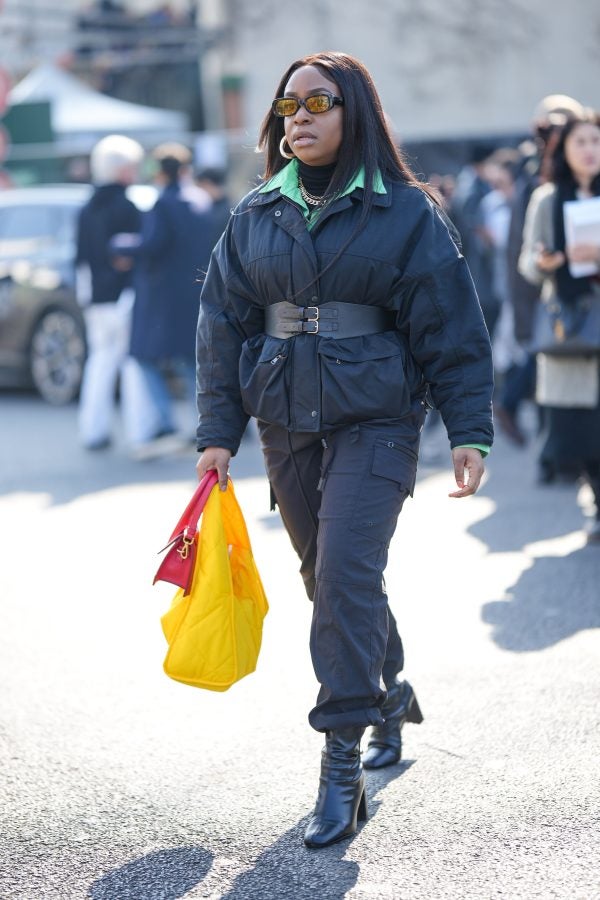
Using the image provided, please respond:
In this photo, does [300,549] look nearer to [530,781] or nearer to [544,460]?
[530,781]

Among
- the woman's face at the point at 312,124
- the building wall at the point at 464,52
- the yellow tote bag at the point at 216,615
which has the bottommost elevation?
the yellow tote bag at the point at 216,615

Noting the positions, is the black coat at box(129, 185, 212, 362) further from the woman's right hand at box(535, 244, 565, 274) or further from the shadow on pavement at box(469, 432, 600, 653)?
the woman's right hand at box(535, 244, 565, 274)

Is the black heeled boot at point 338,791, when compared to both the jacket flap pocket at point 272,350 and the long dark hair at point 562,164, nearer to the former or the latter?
the jacket flap pocket at point 272,350

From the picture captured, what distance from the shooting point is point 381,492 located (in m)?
3.81

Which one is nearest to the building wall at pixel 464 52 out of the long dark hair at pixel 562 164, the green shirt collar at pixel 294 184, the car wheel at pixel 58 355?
the car wheel at pixel 58 355

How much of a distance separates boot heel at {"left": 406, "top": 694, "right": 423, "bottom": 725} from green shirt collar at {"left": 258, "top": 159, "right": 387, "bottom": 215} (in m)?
1.47

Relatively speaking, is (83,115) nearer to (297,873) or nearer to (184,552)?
(184,552)

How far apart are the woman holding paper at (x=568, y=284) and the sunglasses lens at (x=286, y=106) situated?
3369mm

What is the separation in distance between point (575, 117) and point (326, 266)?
3.71 m

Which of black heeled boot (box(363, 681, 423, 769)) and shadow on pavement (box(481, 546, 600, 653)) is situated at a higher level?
black heeled boot (box(363, 681, 423, 769))

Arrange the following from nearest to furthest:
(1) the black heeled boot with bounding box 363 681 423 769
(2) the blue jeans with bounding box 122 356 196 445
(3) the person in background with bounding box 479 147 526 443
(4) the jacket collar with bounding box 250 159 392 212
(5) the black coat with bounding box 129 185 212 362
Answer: (4) the jacket collar with bounding box 250 159 392 212 < (1) the black heeled boot with bounding box 363 681 423 769 < (5) the black coat with bounding box 129 185 212 362 < (2) the blue jeans with bounding box 122 356 196 445 < (3) the person in background with bounding box 479 147 526 443

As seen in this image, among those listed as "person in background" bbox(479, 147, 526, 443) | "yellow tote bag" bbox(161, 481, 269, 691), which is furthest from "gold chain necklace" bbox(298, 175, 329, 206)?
"person in background" bbox(479, 147, 526, 443)

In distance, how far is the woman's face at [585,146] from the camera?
6953 mm

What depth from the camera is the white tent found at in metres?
21.7
